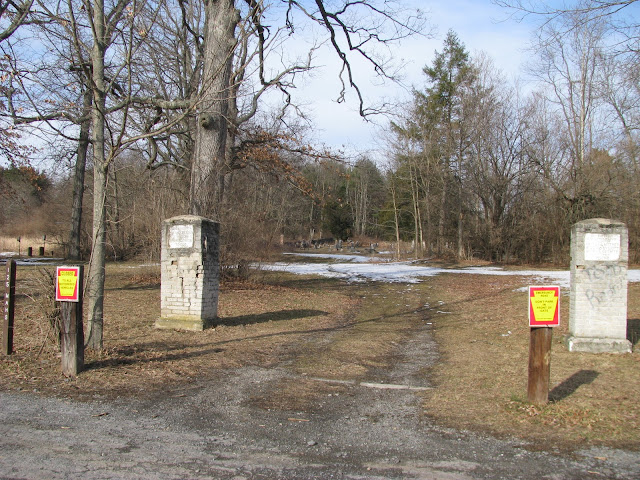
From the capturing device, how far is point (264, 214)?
16.6m

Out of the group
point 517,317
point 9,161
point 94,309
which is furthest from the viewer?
point 9,161

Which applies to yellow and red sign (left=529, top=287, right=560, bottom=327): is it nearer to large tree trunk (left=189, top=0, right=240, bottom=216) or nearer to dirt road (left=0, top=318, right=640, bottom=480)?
dirt road (left=0, top=318, right=640, bottom=480)

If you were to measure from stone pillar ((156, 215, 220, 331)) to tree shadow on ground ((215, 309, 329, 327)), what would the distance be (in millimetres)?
650

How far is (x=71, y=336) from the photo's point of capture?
5.75 metres

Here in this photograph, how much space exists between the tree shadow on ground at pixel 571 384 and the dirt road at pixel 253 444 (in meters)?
1.46

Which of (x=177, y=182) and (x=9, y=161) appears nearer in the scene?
(x=9, y=161)

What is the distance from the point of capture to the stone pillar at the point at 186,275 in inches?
362

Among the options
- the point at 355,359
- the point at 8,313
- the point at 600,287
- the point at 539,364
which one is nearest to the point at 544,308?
the point at 539,364

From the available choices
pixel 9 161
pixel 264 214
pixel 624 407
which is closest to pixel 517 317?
pixel 624 407

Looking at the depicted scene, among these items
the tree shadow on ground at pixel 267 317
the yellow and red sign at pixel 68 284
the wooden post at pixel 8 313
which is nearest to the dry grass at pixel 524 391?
the tree shadow on ground at pixel 267 317

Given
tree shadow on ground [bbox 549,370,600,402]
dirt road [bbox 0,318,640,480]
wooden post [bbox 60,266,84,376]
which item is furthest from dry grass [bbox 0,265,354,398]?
tree shadow on ground [bbox 549,370,600,402]

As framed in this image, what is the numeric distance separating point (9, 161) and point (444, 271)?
19323 mm

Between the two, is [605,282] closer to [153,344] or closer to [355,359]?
[355,359]

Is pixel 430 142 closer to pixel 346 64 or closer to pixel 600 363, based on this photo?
pixel 346 64
